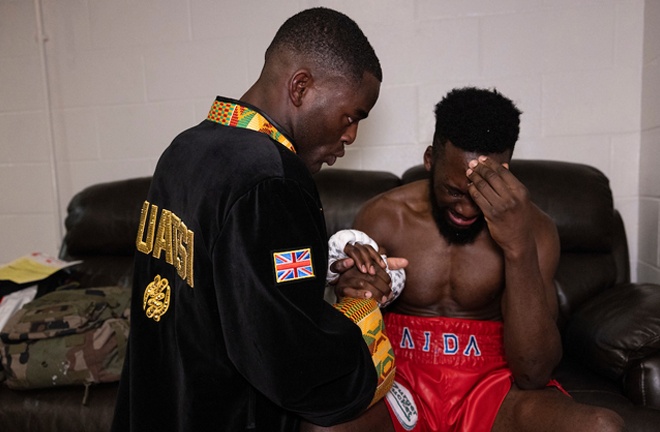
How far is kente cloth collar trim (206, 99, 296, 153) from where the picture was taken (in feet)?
3.60

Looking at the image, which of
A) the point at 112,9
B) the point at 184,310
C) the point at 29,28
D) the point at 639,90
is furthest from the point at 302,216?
the point at 29,28

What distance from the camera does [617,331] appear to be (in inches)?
70.0

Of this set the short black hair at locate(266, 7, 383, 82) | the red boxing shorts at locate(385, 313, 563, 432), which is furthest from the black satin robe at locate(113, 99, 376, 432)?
the red boxing shorts at locate(385, 313, 563, 432)

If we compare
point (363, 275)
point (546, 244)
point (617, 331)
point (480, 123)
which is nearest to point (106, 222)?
point (363, 275)

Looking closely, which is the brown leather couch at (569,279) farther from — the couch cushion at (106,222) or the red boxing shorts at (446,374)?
the red boxing shorts at (446,374)

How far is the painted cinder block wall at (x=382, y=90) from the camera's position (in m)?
2.53

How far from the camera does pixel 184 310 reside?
107 cm

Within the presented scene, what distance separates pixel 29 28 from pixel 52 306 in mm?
1671

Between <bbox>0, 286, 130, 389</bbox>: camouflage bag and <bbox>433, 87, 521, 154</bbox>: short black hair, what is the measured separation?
4.39 feet

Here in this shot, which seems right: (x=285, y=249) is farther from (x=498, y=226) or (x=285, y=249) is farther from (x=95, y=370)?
(x=95, y=370)

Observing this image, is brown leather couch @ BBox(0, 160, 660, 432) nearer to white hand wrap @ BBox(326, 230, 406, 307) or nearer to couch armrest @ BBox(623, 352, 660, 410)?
couch armrest @ BBox(623, 352, 660, 410)

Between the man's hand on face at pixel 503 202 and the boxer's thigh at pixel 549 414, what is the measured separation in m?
0.40

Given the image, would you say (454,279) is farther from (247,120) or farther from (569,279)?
(247,120)

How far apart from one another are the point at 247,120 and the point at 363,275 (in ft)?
1.85
